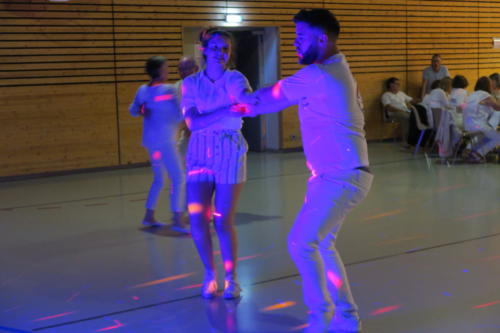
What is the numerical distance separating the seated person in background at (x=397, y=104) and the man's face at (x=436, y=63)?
0.74 meters

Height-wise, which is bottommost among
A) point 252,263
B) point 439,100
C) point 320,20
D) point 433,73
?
point 252,263

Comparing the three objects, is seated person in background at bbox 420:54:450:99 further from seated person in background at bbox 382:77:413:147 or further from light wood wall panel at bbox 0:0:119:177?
light wood wall panel at bbox 0:0:119:177

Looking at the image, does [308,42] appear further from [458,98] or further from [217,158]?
[458,98]

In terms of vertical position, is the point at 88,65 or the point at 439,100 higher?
the point at 88,65

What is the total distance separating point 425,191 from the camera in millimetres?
7895

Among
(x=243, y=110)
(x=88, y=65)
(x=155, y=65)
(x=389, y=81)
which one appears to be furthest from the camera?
(x=389, y=81)

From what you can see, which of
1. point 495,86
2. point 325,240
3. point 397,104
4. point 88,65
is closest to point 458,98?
point 495,86

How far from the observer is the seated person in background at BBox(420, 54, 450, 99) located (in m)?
13.1

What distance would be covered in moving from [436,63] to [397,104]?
1166 millimetres

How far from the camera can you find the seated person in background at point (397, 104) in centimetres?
1247

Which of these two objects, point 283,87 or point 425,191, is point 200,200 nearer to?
point 283,87

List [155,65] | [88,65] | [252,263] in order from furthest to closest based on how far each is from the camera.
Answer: [88,65], [155,65], [252,263]

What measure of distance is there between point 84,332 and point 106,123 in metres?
→ 6.70

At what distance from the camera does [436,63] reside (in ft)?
42.8
